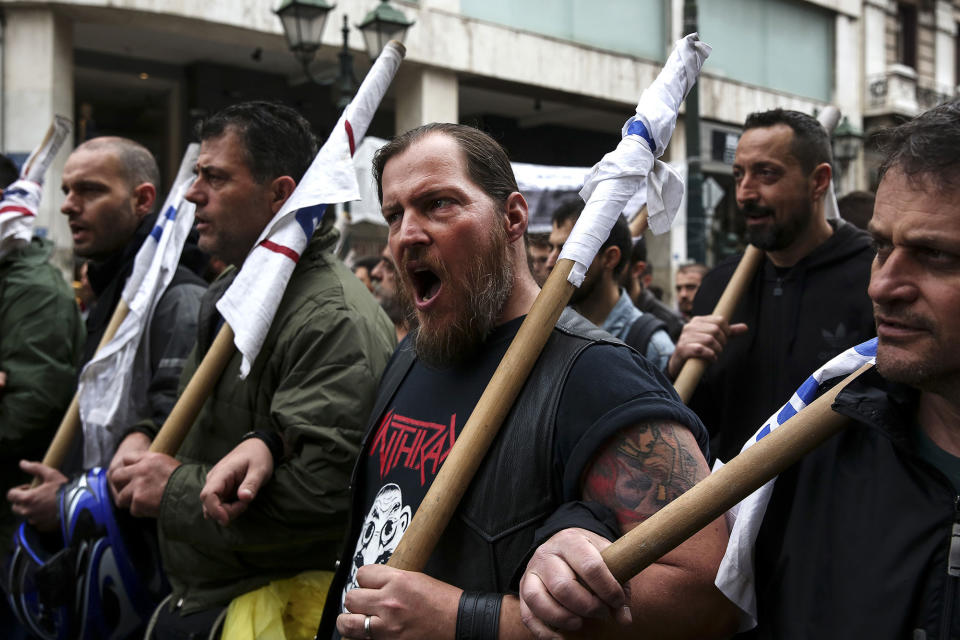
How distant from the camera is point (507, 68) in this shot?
16.7m

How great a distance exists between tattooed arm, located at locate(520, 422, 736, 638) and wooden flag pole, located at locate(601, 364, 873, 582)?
2.0 inches

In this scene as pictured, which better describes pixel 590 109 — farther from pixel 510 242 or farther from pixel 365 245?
pixel 510 242

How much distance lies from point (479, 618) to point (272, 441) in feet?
3.75

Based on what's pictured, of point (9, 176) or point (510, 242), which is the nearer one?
point (510, 242)

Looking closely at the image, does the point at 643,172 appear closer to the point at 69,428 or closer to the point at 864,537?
the point at 864,537

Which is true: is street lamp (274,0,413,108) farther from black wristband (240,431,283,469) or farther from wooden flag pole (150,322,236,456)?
black wristband (240,431,283,469)

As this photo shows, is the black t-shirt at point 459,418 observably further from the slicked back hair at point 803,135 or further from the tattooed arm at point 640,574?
the slicked back hair at point 803,135

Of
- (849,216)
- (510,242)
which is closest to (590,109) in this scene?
(849,216)

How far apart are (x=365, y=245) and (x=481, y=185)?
11885 mm

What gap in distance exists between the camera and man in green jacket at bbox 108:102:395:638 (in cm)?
266

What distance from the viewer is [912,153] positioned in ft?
5.25

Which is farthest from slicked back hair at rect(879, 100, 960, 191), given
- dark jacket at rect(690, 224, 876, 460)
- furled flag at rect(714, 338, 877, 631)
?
dark jacket at rect(690, 224, 876, 460)

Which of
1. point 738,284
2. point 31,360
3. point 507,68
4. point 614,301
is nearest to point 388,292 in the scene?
point 614,301

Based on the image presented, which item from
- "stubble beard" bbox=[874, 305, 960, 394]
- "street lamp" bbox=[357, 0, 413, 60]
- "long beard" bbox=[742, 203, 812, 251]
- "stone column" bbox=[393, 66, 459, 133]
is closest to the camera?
"stubble beard" bbox=[874, 305, 960, 394]
